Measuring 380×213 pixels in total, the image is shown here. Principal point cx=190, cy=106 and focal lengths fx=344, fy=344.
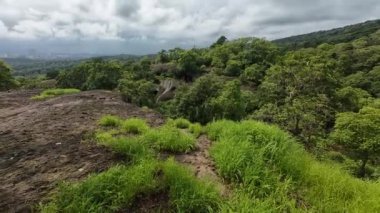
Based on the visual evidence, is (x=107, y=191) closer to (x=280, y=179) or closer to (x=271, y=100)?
(x=280, y=179)

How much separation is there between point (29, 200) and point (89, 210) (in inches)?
37.4

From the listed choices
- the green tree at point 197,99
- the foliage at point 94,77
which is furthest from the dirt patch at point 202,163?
the foliage at point 94,77

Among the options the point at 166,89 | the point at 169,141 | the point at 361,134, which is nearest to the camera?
the point at 169,141

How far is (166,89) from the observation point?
65.3 metres

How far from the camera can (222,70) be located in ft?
244

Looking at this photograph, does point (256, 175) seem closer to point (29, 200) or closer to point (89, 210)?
point (89, 210)

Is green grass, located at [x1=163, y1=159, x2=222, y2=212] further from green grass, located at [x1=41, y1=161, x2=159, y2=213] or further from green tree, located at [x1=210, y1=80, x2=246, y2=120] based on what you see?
green tree, located at [x1=210, y1=80, x2=246, y2=120]

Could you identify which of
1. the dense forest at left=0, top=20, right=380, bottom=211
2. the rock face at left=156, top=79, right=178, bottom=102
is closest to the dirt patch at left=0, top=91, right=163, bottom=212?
the dense forest at left=0, top=20, right=380, bottom=211

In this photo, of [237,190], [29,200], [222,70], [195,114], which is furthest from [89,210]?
[222,70]

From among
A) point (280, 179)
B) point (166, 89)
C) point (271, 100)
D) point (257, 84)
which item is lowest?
point (166, 89)

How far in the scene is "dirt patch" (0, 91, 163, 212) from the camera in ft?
15.7

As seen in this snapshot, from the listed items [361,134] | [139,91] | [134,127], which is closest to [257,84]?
[139,91]

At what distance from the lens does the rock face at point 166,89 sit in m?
61.2

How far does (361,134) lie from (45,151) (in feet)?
89.9
